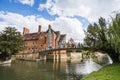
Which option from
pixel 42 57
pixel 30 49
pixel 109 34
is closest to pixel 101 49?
pixel 109 34

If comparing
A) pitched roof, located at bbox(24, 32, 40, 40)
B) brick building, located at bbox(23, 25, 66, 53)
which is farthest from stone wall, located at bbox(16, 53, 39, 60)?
pitched roof, located at bbox(24, 32, 40, 40)

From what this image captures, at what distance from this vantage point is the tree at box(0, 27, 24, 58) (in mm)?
58281

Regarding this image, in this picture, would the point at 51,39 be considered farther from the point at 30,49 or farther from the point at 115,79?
the point at 115,79

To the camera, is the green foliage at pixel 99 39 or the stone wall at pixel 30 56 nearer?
the green foliage at pixel 99 39

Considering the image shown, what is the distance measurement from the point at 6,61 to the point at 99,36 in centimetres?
3120

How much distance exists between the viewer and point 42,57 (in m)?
81.4

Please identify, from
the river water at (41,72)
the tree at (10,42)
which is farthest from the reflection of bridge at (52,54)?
the river water at (41,72)

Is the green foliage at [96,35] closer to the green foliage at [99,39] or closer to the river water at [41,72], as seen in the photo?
the green foliage at [99,39]

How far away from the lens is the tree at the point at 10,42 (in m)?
58.3

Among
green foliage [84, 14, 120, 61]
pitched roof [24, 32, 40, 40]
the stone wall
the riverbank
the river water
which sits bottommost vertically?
the river water

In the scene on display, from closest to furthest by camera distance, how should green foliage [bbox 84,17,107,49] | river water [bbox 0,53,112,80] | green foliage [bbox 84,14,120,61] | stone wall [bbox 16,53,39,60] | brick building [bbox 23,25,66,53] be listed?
river water [bbox 0,53,112,80], green foliage [bbox 84,14,120,61], green foliage [bbox 84,17,107,49], stone wall [bbox 16,53,39,60], brick building [bbox 23,25,66,53]

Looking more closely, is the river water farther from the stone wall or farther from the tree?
the stone wall

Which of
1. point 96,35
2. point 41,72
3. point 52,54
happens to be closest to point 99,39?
point 96,35

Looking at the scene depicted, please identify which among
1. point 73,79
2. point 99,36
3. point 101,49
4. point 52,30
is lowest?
point 73,79
